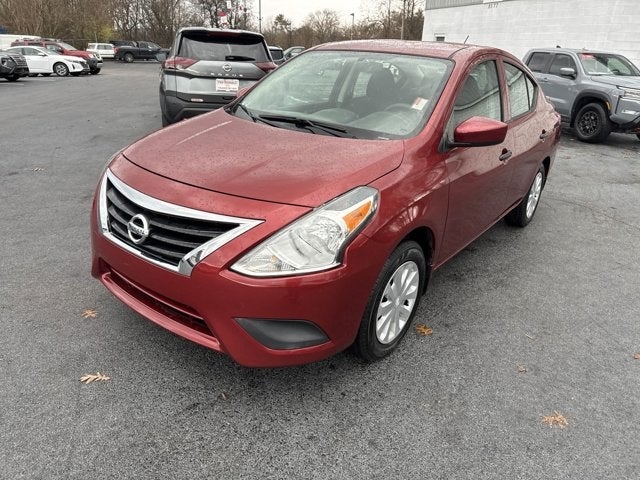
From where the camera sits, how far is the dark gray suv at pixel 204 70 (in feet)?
22.5

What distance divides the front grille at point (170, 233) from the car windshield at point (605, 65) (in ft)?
33.8

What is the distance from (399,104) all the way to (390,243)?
1110 millimetres

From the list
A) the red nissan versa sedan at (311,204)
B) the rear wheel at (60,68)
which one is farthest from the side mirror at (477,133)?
the rear wheel at (60,68)

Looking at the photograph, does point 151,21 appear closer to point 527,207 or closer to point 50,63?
point 50,63

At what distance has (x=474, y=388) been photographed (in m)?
2.64

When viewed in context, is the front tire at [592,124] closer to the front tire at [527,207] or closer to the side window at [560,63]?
the side window at [560,63]

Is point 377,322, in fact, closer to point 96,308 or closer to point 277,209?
point 277,209

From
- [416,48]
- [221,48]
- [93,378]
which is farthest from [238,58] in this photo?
[93,378]

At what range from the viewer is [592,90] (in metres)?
9.61

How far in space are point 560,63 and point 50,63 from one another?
76.2ft

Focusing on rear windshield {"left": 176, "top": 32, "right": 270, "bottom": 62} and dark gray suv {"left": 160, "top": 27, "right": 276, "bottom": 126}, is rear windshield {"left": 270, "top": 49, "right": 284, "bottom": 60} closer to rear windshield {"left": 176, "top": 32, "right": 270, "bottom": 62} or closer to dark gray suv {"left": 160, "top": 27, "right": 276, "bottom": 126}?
rear windshield {"left": 176, "top": 32, "right": 270, "bottom": 62}

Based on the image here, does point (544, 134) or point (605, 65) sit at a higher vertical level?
point (605, 65)

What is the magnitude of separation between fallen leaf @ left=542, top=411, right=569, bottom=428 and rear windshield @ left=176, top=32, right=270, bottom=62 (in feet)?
20.7

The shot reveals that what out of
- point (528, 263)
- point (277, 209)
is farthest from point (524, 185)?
point (277, 209)
